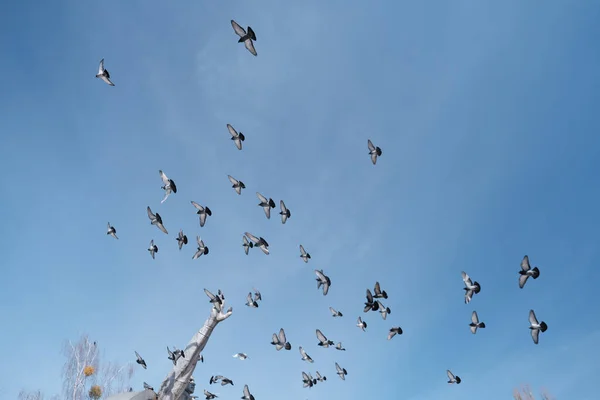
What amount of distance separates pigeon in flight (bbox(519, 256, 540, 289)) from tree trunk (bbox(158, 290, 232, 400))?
1472 centimetres

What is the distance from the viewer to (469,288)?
20.8 metres

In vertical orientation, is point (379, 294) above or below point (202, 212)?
below

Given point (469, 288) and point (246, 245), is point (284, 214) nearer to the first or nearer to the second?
point (246, 245)

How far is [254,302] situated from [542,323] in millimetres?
14422

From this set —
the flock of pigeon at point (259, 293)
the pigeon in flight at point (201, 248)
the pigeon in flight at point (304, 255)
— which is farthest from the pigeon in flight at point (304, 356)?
the pigeon in flight at point (201, 248)

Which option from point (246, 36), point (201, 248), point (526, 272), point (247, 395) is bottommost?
point (247, 395)

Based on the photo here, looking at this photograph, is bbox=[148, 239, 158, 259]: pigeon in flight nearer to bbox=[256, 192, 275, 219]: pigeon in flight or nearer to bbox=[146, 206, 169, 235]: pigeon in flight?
bbox=[146, 206, 169, 235]: pigeon in flight

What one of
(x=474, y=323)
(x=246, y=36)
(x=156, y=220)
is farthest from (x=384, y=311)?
(x=246, y=36)

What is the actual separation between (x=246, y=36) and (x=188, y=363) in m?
16.1

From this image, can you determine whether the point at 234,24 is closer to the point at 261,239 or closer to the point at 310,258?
the point at 261,239

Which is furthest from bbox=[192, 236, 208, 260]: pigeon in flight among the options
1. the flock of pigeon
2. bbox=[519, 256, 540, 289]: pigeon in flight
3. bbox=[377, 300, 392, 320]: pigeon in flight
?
Result: bbox=[519, 256, 540, 289]: pigeon in flight

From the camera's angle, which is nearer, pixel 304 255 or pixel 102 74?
pixel 102 74

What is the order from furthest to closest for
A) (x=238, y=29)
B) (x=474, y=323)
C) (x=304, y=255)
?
(x=304, y=255) < (x=474, y=323) < (x=238, y=29)

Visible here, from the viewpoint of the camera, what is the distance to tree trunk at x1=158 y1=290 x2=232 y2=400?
20109mm
